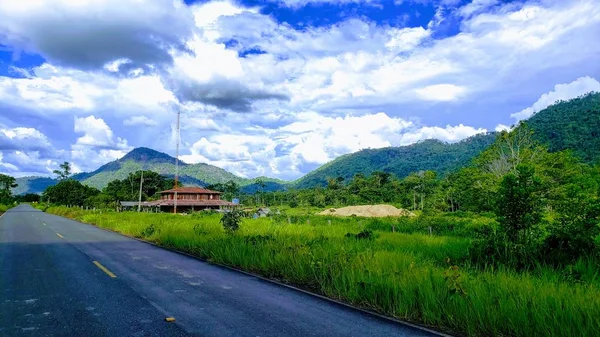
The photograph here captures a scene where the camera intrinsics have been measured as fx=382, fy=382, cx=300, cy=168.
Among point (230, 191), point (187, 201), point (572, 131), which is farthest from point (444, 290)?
point (230, 191)

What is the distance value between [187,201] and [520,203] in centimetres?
7414

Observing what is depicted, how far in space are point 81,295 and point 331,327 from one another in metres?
5.21

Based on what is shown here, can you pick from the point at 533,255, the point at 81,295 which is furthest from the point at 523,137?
the point at 81,295

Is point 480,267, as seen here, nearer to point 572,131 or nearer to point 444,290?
point 444,290

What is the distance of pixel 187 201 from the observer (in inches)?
3071

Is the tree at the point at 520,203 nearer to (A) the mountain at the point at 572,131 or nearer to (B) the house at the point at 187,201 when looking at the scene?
(B) the house at the point at 187,201

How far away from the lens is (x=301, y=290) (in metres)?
8.32

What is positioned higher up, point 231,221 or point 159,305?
point 231,221

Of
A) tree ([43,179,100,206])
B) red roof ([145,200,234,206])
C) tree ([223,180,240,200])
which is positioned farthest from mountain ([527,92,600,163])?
tree ([43,179,100,206])

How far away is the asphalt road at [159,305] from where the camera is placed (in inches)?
222

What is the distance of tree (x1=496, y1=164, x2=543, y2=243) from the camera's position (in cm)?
970

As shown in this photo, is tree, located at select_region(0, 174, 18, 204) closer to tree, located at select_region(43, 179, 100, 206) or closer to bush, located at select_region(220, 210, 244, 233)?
tree, located at select_region(43, 179, 100, 206)

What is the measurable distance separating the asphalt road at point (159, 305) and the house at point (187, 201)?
2617 inches

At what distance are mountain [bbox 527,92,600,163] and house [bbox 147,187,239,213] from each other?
7678cm
